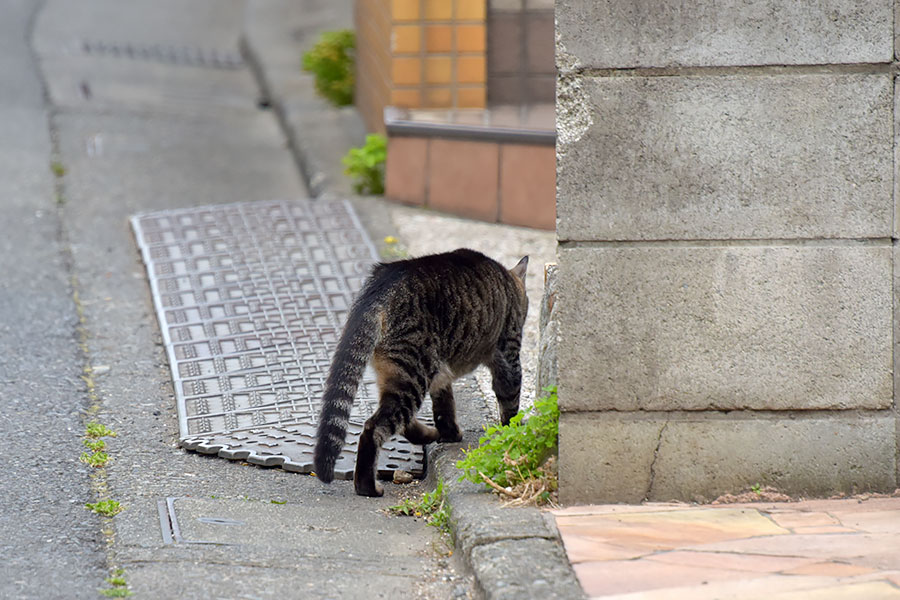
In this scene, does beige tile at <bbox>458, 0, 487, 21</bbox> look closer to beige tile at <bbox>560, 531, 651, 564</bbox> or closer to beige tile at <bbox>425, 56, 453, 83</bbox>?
beige tile at <bbox>425, 56, 453, 83</bbox>

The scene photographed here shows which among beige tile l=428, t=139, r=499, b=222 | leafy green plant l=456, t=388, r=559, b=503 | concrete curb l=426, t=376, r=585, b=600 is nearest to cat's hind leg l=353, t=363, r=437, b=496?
concrete curb l=426, t=376, r=585, b=600

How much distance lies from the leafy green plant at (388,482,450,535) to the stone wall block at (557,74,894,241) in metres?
1.08

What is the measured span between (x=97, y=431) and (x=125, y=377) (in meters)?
0.66

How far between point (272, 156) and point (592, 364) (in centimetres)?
610

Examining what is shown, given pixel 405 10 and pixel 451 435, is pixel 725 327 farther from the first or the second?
pixel 405 10

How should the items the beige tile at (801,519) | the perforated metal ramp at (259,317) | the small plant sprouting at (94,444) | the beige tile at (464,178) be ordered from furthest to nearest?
the beige tile at (464,178), the perforated metal ramp at (259,317), the small plant sprouting at (94,444), the beige tile at (801,519)

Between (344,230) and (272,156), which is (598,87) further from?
(272,156)

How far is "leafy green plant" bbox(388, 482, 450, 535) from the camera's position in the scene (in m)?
4.05

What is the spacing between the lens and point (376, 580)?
3600mm

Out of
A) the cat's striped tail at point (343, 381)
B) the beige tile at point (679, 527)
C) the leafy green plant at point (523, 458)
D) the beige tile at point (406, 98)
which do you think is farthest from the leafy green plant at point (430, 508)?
the beige tile at point (406, 98)

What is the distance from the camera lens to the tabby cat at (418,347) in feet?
13.8

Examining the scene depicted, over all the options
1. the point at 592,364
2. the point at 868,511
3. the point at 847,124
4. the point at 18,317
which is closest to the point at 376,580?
the point at 592,364

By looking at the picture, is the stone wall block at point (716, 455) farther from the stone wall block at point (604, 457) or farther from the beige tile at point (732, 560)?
the beige tile at point (732, 560)

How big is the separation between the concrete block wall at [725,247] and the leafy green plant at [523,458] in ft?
0.37
